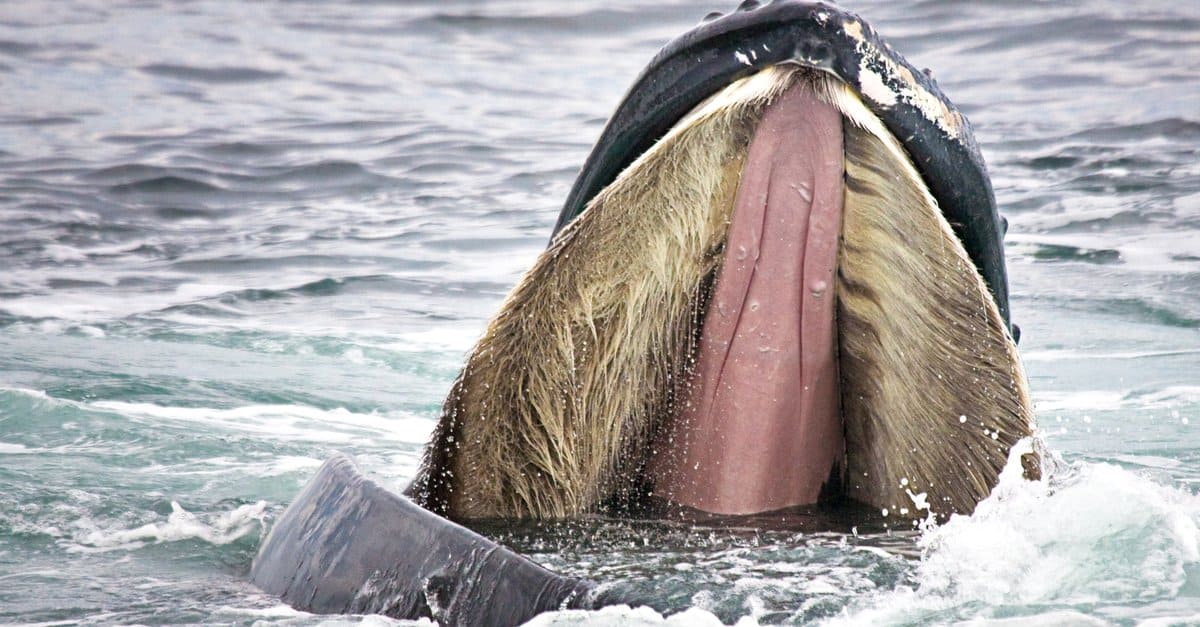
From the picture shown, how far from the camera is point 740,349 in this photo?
11.2ft

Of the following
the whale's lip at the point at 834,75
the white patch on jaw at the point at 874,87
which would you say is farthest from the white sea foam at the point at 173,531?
the white patch on jaw at the point at 874,87

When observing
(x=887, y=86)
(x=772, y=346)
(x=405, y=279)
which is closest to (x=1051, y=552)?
(x=772, y=346)

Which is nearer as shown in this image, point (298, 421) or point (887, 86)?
point (887, 86)

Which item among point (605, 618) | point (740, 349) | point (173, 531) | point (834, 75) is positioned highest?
point (834, 75)

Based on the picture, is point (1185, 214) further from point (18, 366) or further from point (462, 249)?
point (18, 366)

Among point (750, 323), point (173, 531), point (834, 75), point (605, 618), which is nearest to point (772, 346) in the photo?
point (750, 323)

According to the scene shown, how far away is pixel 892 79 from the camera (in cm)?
303

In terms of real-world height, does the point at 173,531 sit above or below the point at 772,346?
below

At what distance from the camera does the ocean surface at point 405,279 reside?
3227 millimetres

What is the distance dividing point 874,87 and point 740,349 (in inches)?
27.1

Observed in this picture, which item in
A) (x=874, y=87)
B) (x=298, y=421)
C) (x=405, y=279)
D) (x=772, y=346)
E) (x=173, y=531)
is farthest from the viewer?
(x=405, y=279)

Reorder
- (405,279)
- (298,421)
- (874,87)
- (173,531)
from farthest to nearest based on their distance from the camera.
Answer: (405,279) < (298,421) < (173,531) < (874,87)

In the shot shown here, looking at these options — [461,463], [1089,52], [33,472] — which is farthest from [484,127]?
[461,463]

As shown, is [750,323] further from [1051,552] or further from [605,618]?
[605,618]
